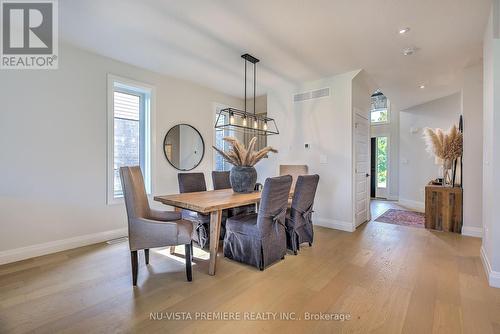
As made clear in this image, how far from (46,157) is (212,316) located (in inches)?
110

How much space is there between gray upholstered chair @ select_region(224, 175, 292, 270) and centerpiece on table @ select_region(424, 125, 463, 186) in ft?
10.7

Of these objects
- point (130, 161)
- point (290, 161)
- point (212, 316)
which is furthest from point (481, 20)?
point (130, 161)

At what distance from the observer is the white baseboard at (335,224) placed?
13.1 ft

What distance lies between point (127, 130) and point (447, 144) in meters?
5.32

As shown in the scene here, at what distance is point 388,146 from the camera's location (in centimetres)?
706

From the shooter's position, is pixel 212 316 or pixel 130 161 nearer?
pixel 212 316

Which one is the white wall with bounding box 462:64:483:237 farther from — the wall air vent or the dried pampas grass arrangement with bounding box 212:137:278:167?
the dried pampas grass arrangement with bounding box 212:137:278:167

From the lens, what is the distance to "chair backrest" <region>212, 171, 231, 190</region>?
3900 millimetres

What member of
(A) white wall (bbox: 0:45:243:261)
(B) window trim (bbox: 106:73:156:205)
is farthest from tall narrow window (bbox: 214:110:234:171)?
(A) white wall (bbox: 0:45:243:261)

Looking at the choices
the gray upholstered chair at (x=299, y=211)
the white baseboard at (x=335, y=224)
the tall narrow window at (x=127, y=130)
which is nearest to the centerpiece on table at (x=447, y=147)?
the white baseboard at (x=335, y=224)

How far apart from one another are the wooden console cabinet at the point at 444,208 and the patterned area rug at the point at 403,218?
271mm

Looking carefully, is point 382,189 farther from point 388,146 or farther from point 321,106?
point 321,106

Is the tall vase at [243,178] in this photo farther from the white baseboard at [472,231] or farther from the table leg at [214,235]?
the white baseboard at [472,231]

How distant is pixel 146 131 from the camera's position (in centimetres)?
399
